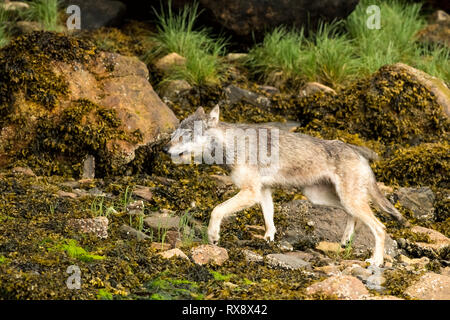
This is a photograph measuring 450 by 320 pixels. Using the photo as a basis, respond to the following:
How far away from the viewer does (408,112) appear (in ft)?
37.4

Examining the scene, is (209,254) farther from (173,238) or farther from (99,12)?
(99,12)

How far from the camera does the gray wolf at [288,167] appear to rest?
7.72 meters

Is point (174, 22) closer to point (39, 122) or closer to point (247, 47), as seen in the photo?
point (247, 47)

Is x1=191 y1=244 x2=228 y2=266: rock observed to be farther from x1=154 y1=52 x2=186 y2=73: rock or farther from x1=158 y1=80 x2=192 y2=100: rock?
x1=154 y1=52 x2=186 y2=73: rock

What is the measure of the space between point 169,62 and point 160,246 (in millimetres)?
5839

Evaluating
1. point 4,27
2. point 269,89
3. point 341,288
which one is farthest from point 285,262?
point 4,27

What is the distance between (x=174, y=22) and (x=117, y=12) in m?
1.15

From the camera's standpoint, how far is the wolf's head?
7.61 metres

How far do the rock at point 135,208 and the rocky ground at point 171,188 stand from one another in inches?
0.7

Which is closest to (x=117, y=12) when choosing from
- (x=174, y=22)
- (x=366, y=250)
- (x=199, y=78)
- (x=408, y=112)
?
(x=174, y=22)

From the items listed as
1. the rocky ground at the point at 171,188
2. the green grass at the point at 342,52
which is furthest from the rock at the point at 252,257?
the green grass at the point at 342,52

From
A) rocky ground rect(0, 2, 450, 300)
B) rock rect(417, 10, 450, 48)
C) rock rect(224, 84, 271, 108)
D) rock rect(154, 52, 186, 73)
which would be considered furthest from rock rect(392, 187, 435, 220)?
rock rect(417, 10, 450, 48)

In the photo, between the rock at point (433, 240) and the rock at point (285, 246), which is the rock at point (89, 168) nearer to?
the rock at point (285, 246)

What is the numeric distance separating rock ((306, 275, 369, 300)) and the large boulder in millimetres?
4330
